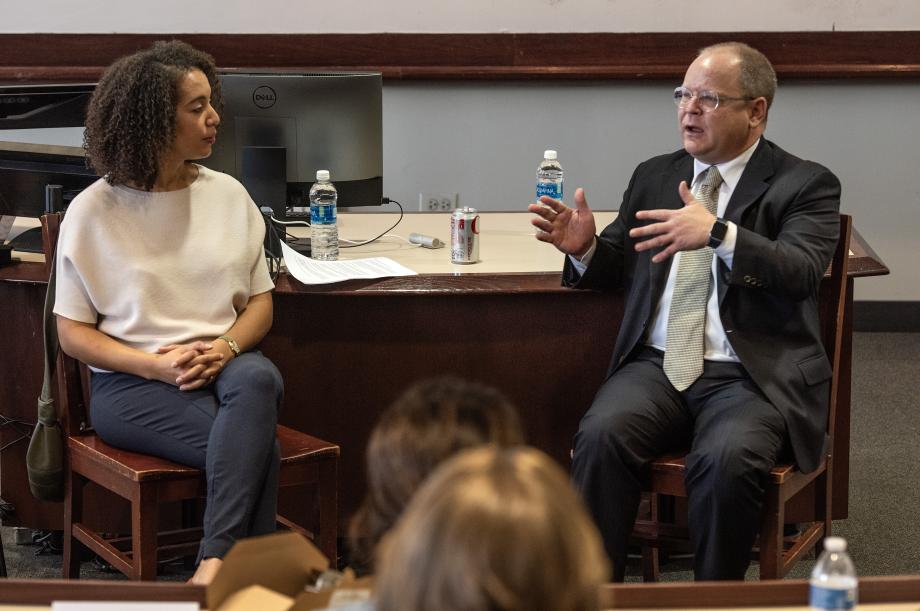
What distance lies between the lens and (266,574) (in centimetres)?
140

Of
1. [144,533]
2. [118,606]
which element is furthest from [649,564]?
[118,606]

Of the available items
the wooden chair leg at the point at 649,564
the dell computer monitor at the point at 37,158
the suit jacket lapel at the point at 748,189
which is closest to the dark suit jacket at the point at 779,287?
the suit jacket lapel at the point at 748,189

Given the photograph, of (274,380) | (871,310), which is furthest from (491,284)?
(871,310)

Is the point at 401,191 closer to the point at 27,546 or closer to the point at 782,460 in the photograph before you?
the point at 27,546

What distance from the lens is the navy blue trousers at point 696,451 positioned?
7.07 feet

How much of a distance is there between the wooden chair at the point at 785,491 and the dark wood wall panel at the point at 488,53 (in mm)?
2380

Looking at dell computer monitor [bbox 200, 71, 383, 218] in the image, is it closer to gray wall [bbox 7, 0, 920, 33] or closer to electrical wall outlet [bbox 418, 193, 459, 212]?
gray wall [bbox 7, 0, 920, 33]

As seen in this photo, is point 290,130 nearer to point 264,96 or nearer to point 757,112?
point 264,96

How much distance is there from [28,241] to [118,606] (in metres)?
1.63

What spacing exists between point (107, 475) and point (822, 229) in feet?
4.81

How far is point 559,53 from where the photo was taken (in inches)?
188

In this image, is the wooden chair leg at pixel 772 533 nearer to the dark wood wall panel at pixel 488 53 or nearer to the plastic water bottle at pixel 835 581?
the plastic water bottle at pixel 835 581

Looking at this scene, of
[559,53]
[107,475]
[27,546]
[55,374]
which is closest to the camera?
[107,475]

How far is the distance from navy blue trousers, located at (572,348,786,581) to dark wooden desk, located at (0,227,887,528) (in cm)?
22
